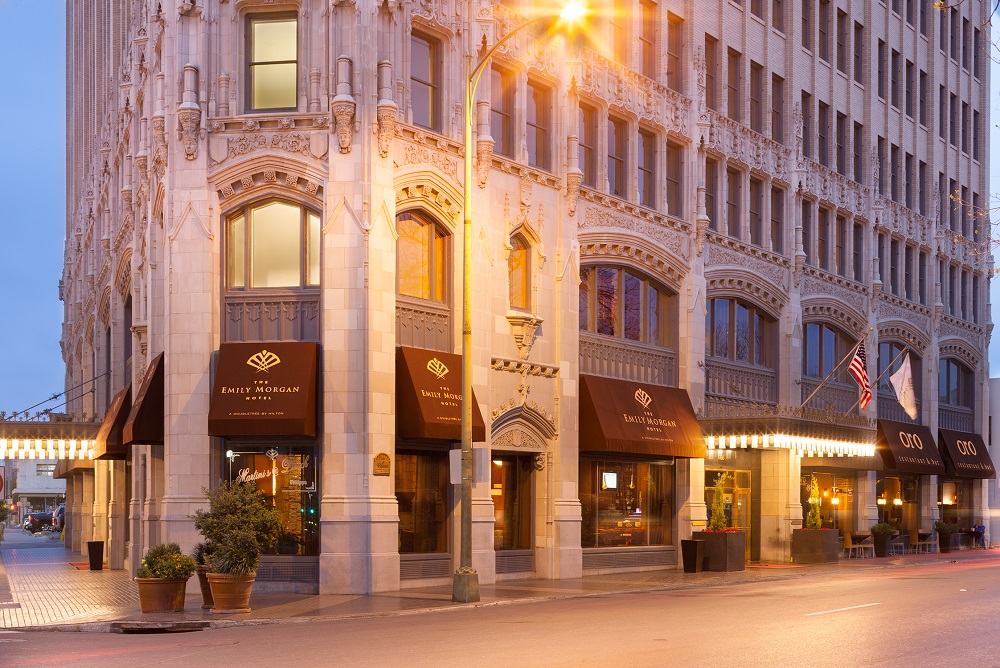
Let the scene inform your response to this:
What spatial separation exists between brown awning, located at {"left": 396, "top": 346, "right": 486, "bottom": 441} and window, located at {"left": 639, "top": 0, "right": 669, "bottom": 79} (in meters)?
13.6

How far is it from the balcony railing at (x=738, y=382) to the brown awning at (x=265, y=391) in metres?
16.8

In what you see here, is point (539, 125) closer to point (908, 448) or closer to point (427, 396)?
point (427, 396)

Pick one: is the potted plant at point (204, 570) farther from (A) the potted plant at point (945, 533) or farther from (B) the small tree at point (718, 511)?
(A) the potted plant at point (945, 533)

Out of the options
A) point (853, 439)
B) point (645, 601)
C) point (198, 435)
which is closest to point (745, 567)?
point (853, 439)

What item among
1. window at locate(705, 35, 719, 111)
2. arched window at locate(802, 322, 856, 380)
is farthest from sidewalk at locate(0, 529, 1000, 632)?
window at locate(705, 35, 719, 111)

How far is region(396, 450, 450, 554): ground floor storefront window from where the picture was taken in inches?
1230

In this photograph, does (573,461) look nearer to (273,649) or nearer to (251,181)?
(251,181)

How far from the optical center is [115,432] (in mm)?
36875


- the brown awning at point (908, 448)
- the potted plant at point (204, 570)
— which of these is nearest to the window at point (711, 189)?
the brown awning at point (908, 448)

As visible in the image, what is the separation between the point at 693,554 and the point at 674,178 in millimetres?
11593

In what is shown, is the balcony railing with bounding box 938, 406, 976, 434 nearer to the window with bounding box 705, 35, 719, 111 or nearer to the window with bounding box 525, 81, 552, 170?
the window with bounding box 705, 35, 719, 111

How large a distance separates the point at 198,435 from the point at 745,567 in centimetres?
1826

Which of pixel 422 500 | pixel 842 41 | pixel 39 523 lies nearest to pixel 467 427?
pixel 422 500

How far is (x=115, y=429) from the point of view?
36.9 metres
